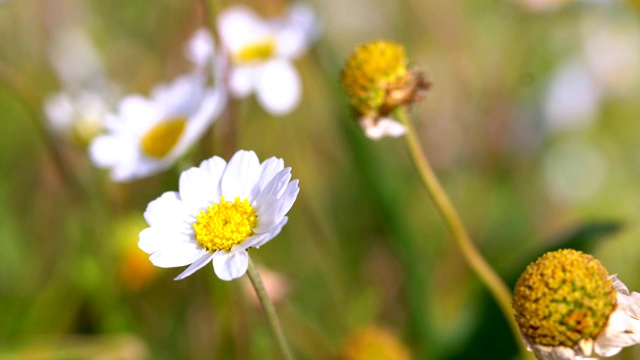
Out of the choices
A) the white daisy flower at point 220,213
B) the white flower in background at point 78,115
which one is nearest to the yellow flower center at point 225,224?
the white daisy flower at point 220,213

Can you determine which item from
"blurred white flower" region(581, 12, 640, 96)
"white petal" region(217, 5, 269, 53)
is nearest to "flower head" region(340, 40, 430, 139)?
"white petal" region(217, 5, 269, 53)

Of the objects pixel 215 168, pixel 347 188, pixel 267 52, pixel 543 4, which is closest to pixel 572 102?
pixel 543 4

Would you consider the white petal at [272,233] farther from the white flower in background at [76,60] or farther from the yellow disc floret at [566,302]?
the white flower in background at [76,60]

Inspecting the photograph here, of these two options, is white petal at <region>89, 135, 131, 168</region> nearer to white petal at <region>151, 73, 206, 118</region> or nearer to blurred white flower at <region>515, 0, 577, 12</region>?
white petal at <region>151, 73, 206, 118</region>

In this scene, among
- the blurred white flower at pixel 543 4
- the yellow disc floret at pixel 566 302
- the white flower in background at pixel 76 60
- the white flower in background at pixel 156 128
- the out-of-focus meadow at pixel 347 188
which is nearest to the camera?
the yellow disc floret at pixel 566 302

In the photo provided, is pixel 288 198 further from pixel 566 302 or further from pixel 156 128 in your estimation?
pixel 156 128
